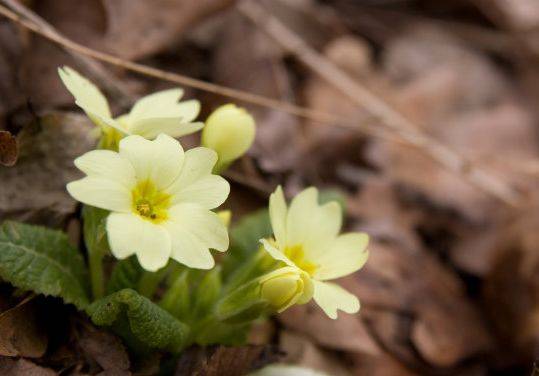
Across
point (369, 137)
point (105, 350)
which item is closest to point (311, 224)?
point (105, 350)

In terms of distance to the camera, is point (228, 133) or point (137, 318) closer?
point (137, 318)

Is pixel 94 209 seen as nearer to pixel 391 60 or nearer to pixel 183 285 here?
pixel 183 285

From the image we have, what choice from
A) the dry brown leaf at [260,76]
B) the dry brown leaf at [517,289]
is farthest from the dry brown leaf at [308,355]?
the dry brown leaf at [260,76]

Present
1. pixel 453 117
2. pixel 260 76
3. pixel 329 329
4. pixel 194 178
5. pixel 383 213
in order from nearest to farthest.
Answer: pixel 194 178, pixel 329 329, pixel 383 213, pixel 260 76, pixel 453 117

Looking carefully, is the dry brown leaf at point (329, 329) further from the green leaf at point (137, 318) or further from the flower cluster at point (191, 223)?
the green leaf at point (137, 318)

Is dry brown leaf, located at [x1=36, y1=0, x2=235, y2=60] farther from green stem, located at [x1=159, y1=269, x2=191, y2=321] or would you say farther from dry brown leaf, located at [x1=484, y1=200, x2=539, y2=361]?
dry brown leaf, located at [x1=484, y1=200, x2=539, y2=361]

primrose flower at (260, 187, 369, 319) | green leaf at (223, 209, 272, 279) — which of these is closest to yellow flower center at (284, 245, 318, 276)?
primrose flower at (260, 187, 369, 319)

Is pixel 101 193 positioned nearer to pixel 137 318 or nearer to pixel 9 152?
pixel 137 318
